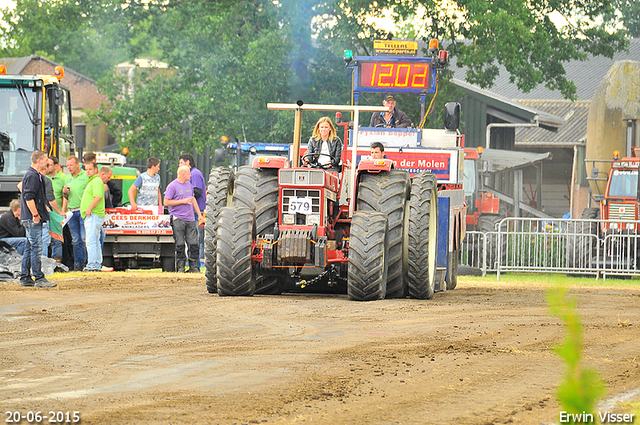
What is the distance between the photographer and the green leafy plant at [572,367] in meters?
1.46

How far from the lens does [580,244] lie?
1850cm

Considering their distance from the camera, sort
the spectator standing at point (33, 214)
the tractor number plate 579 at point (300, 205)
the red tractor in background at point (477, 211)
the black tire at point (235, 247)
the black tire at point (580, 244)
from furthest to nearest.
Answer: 1. the red tractor in background at point (477, 211)
2. the black tire at point (580, 244)
3. the spectator standing at point (33, 214)
4. the tractor number plate 579 at point (300, 205)
5. the black tire at point (235, 247)

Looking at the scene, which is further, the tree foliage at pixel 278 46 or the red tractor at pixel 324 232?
the tree foliage at pixel 278 46

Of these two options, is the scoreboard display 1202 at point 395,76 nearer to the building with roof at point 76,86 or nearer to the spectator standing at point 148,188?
the spectator standing at point 148,188

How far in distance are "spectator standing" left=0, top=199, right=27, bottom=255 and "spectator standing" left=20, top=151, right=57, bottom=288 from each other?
142cm

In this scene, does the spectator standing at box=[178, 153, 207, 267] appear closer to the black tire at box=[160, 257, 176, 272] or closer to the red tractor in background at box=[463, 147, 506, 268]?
the black tire at box=[160, 257, 176, 272]

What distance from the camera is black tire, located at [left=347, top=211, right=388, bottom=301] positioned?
974 cm

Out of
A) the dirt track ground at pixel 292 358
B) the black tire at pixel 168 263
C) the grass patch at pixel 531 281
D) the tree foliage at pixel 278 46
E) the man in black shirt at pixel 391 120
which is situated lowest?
the grass patch at pixel 531 281

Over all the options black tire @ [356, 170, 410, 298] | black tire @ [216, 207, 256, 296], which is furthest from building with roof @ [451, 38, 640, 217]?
black tire @ [216, 207, 256, 296]

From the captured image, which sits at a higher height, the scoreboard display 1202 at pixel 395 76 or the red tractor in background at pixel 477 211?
the scoreboard display 1202 at pixel 395 76

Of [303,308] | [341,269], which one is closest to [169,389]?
[303,308]

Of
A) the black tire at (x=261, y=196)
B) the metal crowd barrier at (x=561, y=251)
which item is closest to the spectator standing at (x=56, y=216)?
the black tire at (x=261, y=196)

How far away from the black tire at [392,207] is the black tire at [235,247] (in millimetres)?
1386

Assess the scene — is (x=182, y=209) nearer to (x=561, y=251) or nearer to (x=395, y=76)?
(x=395, y=76)
